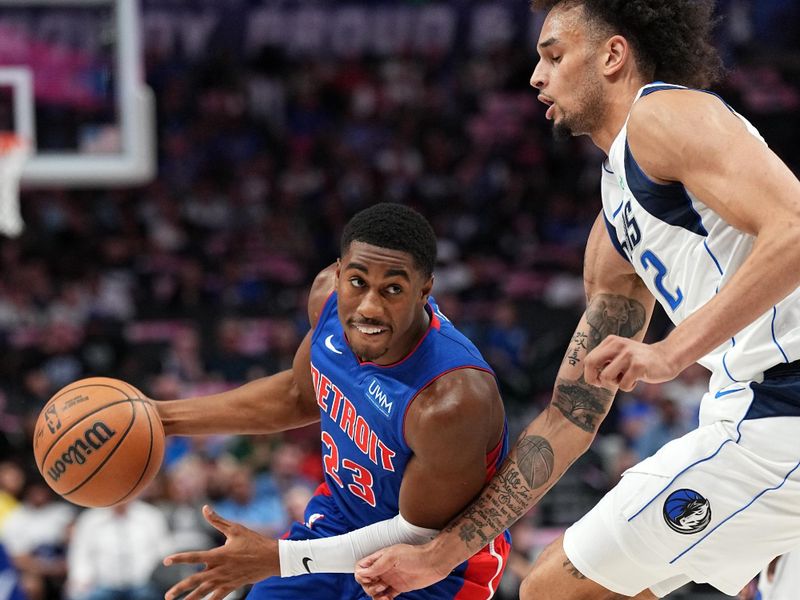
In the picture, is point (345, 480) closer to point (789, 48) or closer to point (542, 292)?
point (542, 292)

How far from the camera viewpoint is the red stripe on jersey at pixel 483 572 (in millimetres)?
3354

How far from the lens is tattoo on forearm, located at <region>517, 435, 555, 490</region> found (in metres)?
3.20

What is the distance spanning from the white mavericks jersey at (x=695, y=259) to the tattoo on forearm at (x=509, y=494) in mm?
568

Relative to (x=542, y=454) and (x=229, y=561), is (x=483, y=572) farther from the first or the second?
(x=229, y=561)

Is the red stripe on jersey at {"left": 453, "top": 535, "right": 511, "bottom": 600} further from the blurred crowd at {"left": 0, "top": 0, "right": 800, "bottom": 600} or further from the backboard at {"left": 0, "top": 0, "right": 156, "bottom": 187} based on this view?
the blurred crowd at {"left": 0, "top": 0, "right": 800, "bottom": 600}

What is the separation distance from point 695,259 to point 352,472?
4.00 ft

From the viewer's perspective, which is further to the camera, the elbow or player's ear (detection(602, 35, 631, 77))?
the elbow

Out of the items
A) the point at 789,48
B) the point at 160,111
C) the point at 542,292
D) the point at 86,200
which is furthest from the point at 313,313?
the point at 789,48

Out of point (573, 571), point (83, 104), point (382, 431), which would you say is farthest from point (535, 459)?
point (83, 104)

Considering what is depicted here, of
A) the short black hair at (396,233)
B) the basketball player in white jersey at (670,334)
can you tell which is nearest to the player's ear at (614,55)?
the basketball player in white jersey at (670,334)

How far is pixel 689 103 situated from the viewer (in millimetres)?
2666

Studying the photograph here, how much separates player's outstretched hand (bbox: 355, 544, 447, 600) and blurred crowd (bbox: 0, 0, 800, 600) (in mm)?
4336

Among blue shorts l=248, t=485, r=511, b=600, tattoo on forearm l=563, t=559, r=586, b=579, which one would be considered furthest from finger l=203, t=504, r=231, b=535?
tattoo on forearm l=563, t=559, r=586, b=579

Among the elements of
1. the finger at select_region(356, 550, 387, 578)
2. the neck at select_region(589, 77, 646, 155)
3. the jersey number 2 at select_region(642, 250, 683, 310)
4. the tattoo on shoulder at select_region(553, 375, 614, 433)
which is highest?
the neck at select_region(589, 77, 646, 155)
